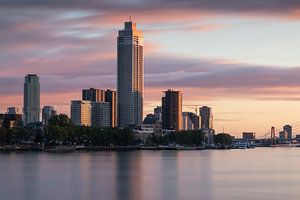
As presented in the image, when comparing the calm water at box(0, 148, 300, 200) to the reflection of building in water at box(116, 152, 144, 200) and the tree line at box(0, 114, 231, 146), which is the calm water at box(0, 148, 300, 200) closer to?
the reflection of building in water at box(116, 152, 144, 200)

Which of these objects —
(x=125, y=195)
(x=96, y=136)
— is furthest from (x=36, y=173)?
(x=96, y=136)

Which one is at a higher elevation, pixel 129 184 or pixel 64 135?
pixel 64 135

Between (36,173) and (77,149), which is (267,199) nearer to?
(36,173)

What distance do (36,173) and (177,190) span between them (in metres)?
22.4

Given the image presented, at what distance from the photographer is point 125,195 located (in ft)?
165

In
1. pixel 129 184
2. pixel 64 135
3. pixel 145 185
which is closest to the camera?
pixel 145 185

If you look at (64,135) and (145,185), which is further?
(64,135)

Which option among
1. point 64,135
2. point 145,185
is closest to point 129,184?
point 145,185

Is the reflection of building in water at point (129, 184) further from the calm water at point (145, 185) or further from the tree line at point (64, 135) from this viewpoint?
the tree line at point (64, 135)

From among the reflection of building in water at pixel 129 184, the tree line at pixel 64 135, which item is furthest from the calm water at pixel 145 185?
the tree line at pixel 64 135

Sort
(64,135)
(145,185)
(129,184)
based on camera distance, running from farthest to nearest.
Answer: (64,135) → (129,184) → (145,185)

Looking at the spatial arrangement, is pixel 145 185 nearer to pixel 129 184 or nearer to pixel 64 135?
pixel 129 184

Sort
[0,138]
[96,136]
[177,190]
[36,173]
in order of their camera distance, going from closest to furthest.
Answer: [177,190]
[36,173]
[0,138]
[96,136]

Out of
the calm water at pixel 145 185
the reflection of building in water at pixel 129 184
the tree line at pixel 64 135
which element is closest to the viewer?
the reflection of building in water at pixel 129 184
